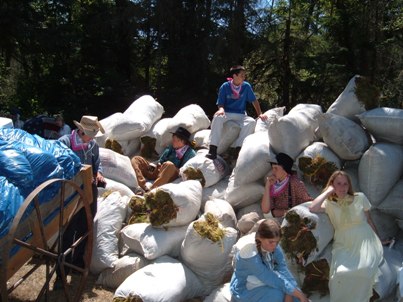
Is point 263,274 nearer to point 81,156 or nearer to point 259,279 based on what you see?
point 259,279

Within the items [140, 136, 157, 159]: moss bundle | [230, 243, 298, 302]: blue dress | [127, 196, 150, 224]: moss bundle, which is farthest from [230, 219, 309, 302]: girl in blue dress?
[140, 136, 157, 159]: moss bundle

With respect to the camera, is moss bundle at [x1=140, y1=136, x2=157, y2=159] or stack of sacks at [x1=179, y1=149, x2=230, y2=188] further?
moss bundle at [x1=140, y1=136, x2=157, y2=159]

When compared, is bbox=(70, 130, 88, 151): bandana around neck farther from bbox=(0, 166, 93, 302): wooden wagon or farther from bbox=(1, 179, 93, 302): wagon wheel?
bbox=(1, 179, 93, 302): wagon wheel

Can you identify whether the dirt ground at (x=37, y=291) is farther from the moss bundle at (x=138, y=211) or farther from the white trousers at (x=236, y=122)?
the white trousers at (x=236, y=122)

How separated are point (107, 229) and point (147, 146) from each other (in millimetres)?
1779

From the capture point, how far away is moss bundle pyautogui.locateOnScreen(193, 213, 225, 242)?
12.1 feet

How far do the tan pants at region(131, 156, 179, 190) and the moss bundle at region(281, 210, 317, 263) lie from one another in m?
1.73

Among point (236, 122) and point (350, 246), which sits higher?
point (236, 122)

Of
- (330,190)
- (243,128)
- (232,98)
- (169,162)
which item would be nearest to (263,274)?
(330,190)

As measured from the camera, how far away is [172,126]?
556 centimetres

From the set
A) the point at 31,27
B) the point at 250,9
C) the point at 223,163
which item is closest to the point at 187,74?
the point at 250,9

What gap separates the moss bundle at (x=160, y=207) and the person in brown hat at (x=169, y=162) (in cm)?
90

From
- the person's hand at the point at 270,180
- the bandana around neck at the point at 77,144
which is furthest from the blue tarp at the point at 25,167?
the person's hand at the point at 270,180

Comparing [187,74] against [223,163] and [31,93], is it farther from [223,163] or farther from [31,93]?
[223,163]
